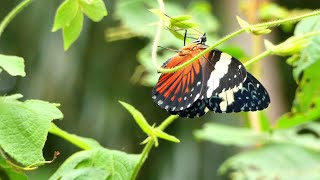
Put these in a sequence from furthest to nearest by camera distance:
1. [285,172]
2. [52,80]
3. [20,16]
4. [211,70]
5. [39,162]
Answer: [20,16] < [52,80] < [285,172] < [211,70] < [39,162]

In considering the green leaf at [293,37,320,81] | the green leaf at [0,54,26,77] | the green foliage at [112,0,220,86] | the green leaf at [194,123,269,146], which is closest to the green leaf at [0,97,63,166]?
the green leaf at [0,54,26,77]

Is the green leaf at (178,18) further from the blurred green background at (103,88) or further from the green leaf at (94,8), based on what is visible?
the blurred green background at (103,88)

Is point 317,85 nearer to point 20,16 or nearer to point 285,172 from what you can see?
point 285,172

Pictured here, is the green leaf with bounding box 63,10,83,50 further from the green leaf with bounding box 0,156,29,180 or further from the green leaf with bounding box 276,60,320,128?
the green leaf with bounding box 276,60,320,128

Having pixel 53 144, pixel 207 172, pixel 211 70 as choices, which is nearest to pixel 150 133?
pixel 211 70

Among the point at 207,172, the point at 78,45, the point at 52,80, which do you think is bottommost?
the point at 207,172
